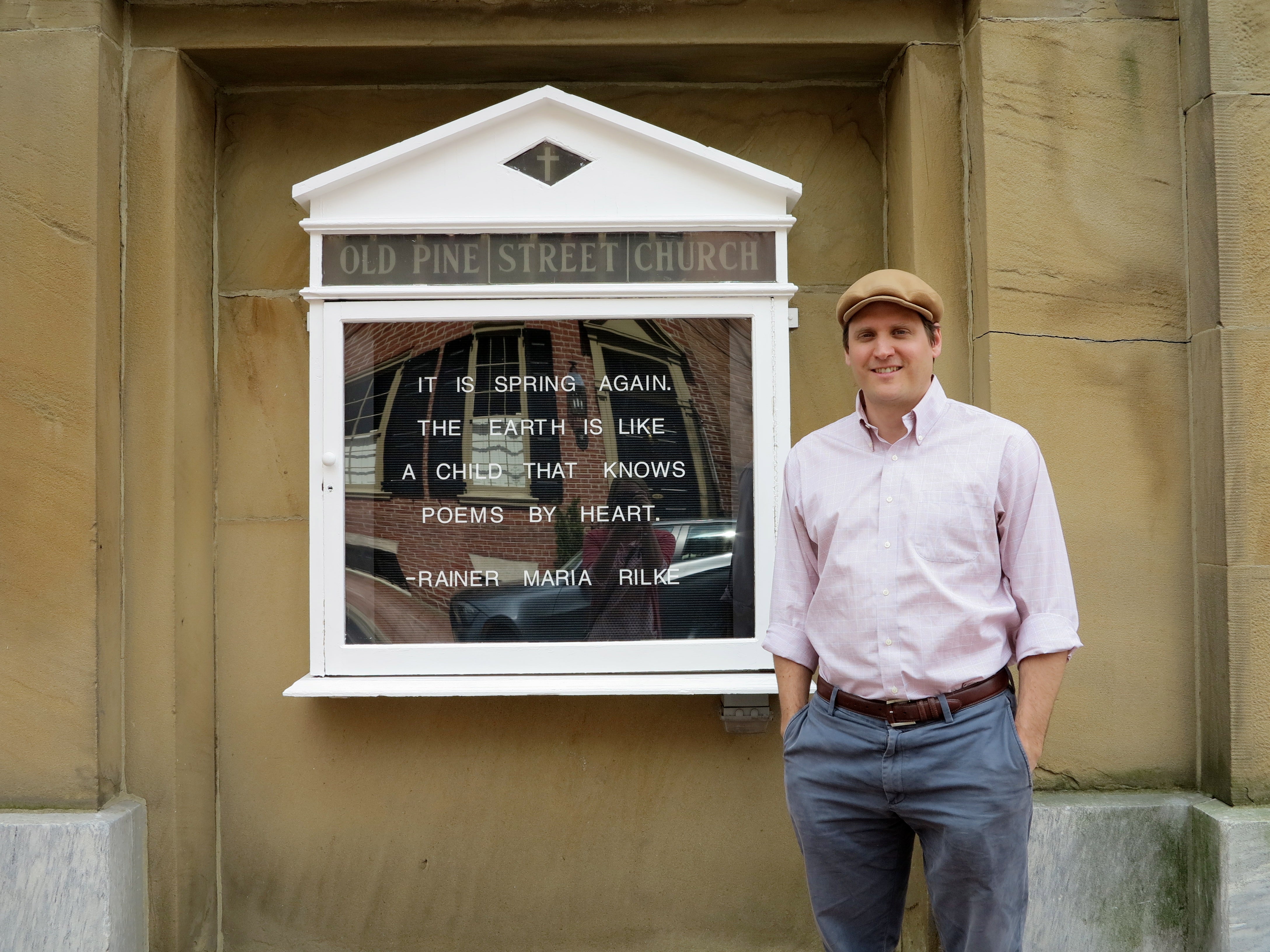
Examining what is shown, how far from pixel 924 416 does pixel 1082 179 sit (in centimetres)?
152

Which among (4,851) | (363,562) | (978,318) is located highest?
(978,318)

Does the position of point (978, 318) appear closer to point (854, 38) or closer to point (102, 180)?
point (854, 38)

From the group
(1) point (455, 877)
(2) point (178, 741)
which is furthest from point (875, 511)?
(2) point (178, 741)

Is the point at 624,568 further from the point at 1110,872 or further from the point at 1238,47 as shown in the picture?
the point at 1238,47

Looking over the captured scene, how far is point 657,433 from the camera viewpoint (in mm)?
3453

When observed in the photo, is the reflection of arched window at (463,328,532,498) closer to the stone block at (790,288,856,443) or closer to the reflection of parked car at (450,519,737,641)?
the reflection of parked car at (450,519,737,641)

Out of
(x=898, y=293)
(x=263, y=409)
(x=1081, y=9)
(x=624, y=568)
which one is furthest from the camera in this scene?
(x=263, y=409)

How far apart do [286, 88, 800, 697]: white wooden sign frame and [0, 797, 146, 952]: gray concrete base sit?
779mm

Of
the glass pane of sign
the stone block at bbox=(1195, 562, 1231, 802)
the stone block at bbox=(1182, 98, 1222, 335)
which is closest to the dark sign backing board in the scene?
the glass pane of sign

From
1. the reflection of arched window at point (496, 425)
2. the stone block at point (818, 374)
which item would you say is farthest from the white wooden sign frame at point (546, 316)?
the stone block at point (818, 374)

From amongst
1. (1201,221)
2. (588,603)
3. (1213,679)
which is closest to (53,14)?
(588,603)

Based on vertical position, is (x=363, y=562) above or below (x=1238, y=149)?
below

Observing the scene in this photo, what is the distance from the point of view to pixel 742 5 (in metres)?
3.43

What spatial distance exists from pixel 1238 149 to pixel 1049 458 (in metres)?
1.11
